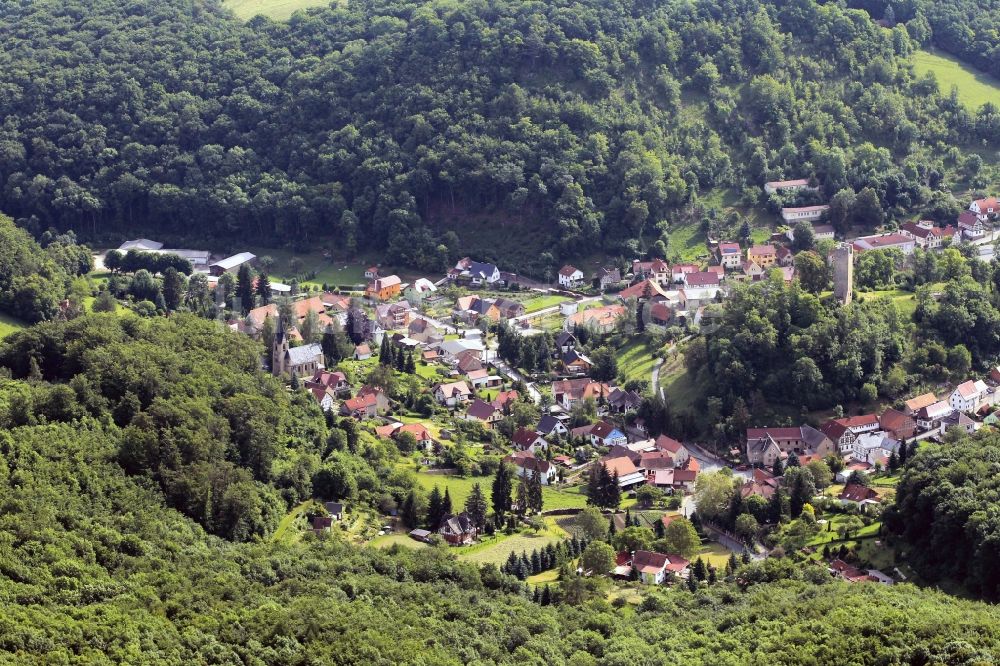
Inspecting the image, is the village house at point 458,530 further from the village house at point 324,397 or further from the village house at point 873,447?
the village house at point 873,447

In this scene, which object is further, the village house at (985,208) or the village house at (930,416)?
the village house at (985,208)

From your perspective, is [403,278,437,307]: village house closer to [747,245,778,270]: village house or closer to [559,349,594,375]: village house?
[559,349,594,375]: village house

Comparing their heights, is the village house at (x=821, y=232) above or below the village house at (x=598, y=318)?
above

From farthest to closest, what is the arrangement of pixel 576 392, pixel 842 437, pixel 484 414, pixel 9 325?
pixel 9 325 → pixel 576 392 → pixel 484 414 → pixel 842 437

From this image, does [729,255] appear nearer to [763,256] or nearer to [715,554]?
[763,256]

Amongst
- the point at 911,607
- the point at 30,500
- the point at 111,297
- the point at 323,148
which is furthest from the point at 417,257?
the point at 911,607

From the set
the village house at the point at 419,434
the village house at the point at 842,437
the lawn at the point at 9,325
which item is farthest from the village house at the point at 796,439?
the lawn at the point at 9,325

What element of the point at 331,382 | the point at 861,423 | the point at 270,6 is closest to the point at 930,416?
the point at 861,423
